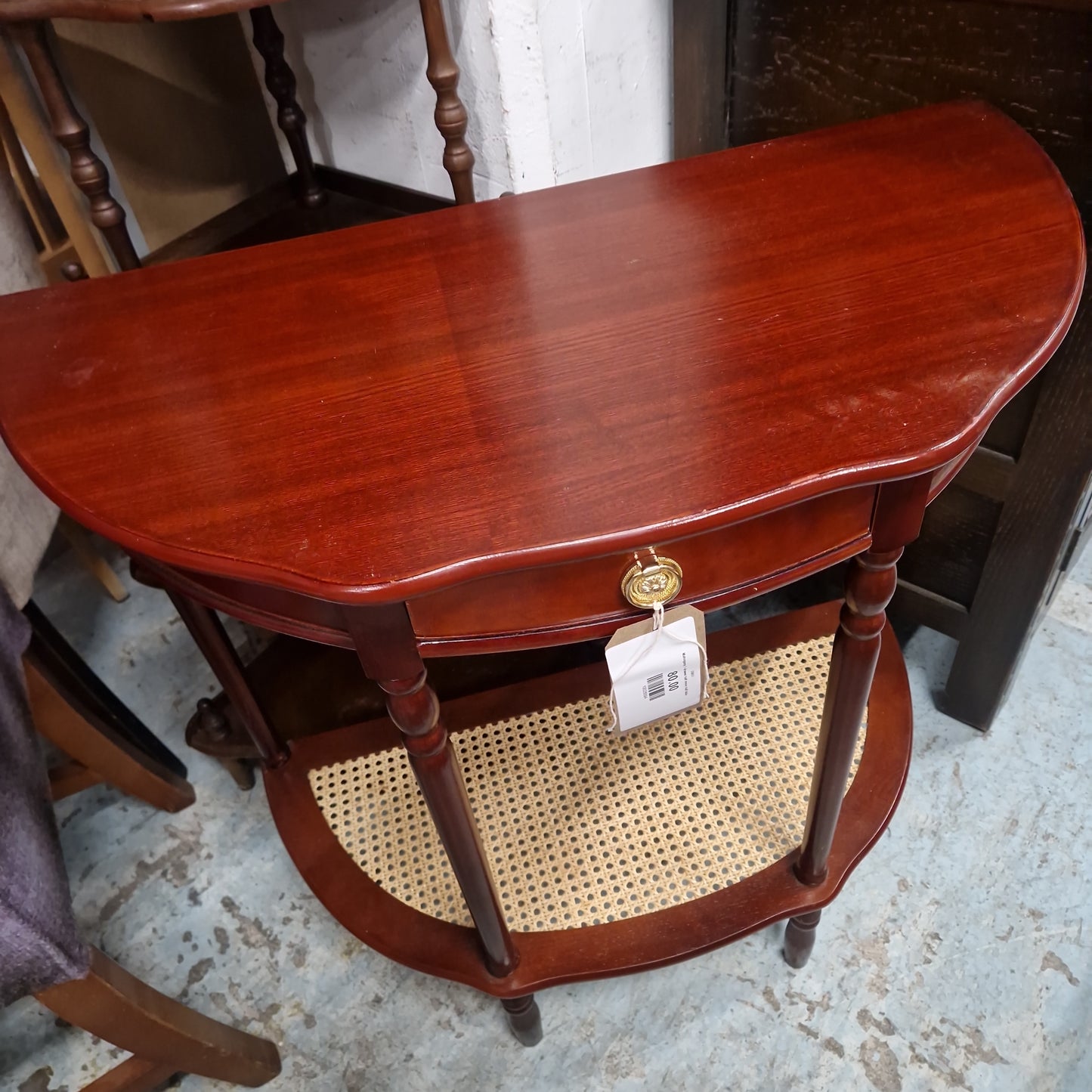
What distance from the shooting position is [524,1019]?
888 mm

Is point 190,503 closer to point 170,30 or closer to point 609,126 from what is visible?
point 609,126

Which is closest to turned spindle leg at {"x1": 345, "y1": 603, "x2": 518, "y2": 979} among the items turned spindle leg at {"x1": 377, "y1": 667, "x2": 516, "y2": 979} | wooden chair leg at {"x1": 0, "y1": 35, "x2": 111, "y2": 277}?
turned spindle leg at {"x1": 377, "y1": 667, "x2": 516, "y2": 979}

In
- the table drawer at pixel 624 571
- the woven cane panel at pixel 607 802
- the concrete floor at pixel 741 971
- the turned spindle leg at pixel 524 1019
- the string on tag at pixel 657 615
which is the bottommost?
the concrete floor at pixel 741 971

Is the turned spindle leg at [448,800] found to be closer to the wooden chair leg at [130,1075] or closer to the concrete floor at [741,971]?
the concrete floor at [741,971]

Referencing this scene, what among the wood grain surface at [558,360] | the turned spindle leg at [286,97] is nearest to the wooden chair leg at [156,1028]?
the wood grain surface at [558,360]

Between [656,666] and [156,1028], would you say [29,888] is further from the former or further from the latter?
[656,666]

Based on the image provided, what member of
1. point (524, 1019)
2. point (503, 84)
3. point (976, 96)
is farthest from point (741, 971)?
point (503, 84)

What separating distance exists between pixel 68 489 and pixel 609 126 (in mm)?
776

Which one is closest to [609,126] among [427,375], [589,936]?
[427,375]

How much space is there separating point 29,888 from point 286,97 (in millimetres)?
982

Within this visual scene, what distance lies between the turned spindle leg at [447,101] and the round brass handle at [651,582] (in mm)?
558

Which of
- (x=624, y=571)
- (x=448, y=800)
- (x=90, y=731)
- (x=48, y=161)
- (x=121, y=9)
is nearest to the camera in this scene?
(x=624, y=571)

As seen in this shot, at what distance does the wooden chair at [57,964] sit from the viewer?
2.05 feet

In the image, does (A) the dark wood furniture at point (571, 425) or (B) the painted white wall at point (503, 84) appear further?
(B) the painted white wall at point (503, 84)
